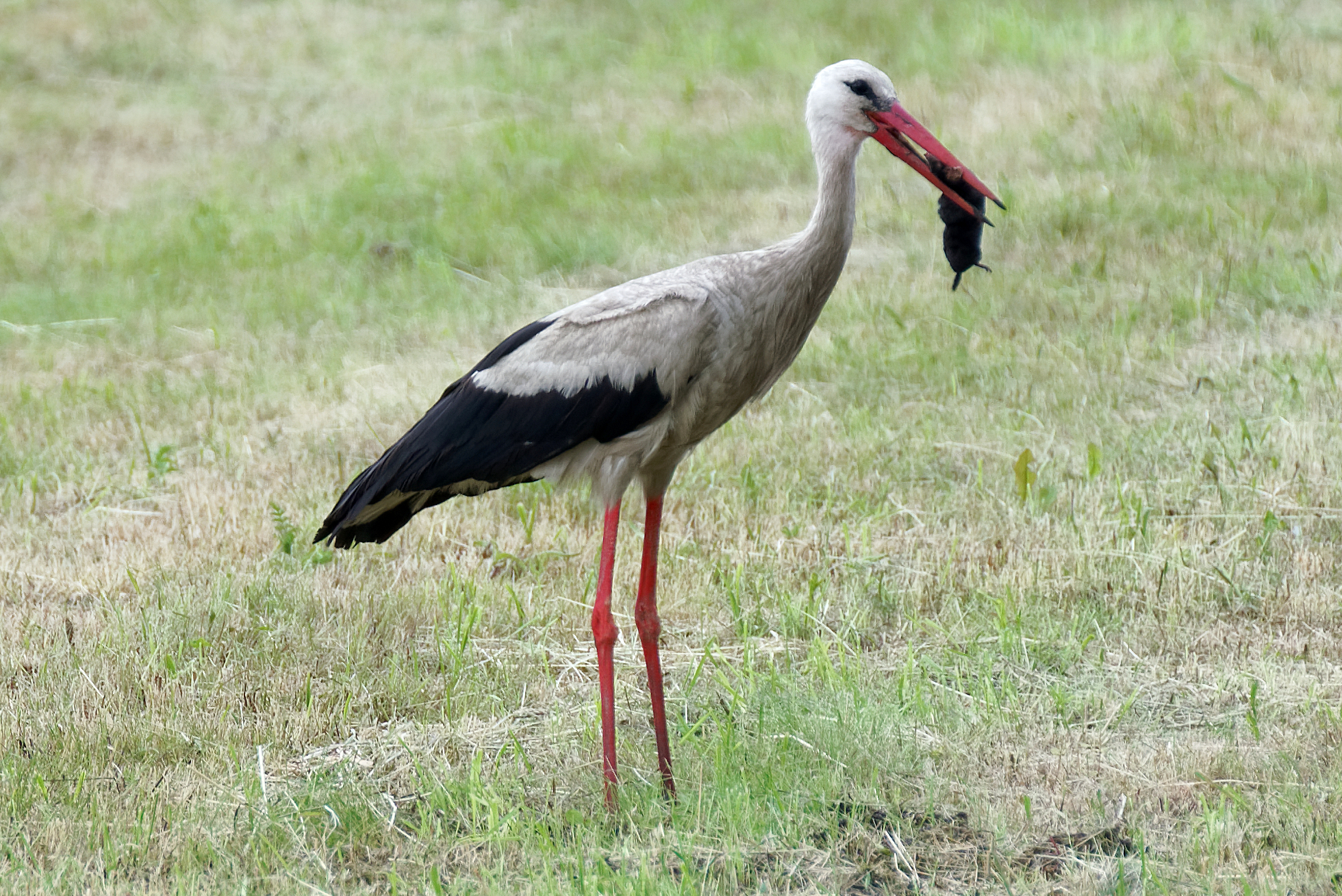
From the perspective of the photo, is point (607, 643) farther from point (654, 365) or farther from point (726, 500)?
point (726, 500)

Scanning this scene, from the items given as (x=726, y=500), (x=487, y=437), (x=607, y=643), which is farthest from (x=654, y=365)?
(x=726, y=500)

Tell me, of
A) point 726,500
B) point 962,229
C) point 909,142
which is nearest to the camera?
point 909,142

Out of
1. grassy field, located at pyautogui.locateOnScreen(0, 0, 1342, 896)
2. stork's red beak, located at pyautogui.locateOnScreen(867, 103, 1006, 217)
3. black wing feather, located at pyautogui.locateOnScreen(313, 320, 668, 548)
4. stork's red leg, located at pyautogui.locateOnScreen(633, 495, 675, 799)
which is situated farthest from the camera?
stork's red leg, located at pyautogui.locateOnScreen(633, 495, 675, 799)

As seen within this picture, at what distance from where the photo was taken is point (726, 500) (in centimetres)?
584

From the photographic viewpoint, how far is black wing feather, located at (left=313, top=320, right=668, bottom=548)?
383 centimetres

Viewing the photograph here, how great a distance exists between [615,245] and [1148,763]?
6.15 m

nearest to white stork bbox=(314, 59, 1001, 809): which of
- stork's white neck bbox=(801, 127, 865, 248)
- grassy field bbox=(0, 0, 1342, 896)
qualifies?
stork's white neck bbox=(801, 127, 865, 248)

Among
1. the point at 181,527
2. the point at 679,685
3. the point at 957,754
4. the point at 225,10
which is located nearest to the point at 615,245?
the point at 181,527

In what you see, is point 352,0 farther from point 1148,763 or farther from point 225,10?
point 1148,763

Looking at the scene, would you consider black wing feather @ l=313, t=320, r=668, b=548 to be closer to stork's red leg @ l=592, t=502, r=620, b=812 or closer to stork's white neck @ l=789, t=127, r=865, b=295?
stork's red leg @ l=592, t=502, r=620, b=812

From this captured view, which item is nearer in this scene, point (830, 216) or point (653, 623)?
point (830, 216)

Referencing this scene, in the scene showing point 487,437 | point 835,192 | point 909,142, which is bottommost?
point 487,437

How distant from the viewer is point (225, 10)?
14.2 m

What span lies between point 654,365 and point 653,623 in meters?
0.87
